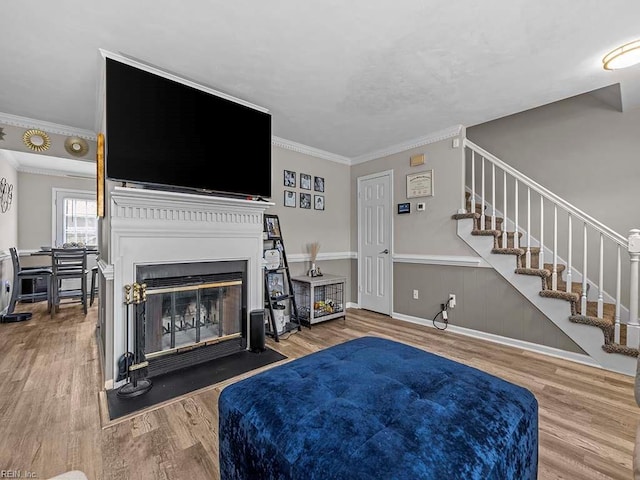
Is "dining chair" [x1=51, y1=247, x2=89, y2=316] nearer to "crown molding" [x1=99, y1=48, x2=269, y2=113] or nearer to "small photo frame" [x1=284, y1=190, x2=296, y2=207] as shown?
"small photo frame" [x1=284, y1=190, x2=296, y2=207]

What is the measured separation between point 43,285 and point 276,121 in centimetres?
488

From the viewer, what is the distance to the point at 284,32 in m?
1.87

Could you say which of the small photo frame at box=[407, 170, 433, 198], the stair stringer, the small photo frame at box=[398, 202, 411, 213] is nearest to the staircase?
the stair stringer

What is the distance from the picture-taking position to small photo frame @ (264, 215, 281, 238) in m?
3.45

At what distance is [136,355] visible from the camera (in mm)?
2160

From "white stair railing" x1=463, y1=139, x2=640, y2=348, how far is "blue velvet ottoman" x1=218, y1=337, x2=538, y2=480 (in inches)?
83.1

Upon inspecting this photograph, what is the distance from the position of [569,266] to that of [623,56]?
5.51ft

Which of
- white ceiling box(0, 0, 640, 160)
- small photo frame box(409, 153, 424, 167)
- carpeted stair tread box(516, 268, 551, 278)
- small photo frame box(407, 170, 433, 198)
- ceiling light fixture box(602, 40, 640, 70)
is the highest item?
white ceiling box(0, 0, 640, 160)

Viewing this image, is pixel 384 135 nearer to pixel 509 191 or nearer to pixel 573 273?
pixel 509 191

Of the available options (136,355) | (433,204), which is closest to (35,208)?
(136,355)

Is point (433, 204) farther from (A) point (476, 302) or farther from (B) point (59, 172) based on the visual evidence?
(B) point (59, 172)

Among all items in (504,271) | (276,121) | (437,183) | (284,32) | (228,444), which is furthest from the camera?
(437,183)

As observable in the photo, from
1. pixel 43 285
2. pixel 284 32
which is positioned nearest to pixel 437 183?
pixel 284 32

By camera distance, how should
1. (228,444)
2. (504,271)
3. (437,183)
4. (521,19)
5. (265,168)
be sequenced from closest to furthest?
(228,444)
(521,19)
(265,168)
(504,271)
(437,183)
